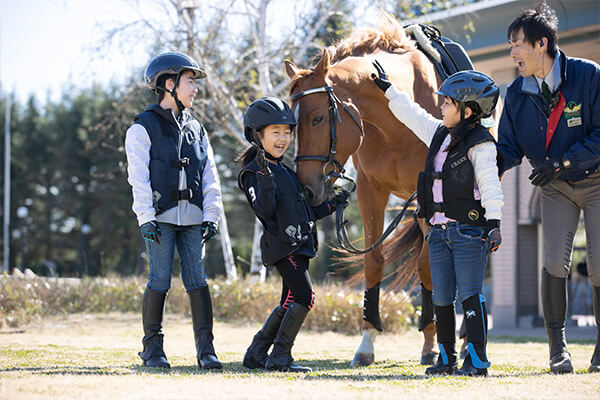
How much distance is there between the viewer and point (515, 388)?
317 centimetres

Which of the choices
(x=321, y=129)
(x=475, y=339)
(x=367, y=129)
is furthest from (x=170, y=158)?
(x=475, y=339)

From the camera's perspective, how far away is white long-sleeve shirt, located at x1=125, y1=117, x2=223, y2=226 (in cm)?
412

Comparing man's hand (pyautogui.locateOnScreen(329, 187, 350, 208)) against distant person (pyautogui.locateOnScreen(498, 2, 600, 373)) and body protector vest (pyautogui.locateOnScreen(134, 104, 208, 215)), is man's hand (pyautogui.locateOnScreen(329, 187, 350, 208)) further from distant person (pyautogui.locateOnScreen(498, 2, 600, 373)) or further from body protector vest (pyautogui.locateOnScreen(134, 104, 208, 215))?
distant person (pyautogui.locateOnScreen(498, 2, 600, 373))

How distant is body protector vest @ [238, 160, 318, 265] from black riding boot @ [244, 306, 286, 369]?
41 cm

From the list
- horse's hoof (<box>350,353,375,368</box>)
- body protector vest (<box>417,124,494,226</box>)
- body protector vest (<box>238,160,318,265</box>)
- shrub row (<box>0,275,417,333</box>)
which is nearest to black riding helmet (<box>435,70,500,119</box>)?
body protector vest (<box>417,124,494,226</box>)

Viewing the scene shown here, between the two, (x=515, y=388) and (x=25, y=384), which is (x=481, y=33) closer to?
(x=515, y=388)

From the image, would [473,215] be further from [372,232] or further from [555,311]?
[372,232]

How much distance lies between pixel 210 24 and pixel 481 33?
4.71 metres

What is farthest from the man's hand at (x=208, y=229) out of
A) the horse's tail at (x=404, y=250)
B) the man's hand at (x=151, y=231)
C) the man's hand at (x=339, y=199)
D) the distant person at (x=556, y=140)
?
the horse's tail at (x=404, y=250)

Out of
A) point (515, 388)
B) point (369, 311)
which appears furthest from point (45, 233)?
point (515, 388)

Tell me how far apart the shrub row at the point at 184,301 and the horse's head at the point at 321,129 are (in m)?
3.72

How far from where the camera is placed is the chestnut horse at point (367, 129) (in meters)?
4.19

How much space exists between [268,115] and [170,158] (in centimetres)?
74

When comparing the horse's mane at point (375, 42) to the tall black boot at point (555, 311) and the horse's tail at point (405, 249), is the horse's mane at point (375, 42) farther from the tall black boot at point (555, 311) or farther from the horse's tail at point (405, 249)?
the tall black boot at point (555, 311)
